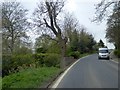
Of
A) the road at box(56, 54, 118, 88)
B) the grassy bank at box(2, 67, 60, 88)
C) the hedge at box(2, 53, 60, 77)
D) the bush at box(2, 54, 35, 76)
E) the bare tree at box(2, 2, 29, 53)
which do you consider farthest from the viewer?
the bare tree at box(2, 2, 29, 53)

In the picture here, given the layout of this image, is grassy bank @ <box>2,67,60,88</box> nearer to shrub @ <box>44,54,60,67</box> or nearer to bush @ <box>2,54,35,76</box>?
bush @ <box>2,54,35,76</box>

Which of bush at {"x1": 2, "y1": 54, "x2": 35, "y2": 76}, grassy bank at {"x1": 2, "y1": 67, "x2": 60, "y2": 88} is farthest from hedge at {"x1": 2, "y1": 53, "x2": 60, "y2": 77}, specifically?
grassy bank at {"x1": 2, "y1": 67, "x2": 60, "y2": 88}

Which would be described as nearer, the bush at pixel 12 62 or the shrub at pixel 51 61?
the bush at pixel 12 62

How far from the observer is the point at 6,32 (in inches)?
1948

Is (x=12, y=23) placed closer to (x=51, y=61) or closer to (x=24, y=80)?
(x=51, y=61)

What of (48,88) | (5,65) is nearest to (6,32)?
(5,65)

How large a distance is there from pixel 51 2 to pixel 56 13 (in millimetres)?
1952

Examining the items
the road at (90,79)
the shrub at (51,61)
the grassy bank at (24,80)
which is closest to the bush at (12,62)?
the shrub at (51,61)

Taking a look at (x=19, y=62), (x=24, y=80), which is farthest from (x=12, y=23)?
(x=24, y=80)

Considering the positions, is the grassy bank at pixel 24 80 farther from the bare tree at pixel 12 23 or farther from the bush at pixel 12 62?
the bare tree at pixel 12 23

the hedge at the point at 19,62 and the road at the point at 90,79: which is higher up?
the hedge at the point at 19,62

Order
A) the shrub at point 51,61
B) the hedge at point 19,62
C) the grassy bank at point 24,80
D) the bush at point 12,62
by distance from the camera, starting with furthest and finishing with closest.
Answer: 1. the shrub at point 51,61
2. the hedge at point 19,62
3. the bush at point 12,62
4. the grassy bank at point 24,80

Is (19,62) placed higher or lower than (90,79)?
higher

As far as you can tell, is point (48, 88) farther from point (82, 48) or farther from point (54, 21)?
point (82, 48)
